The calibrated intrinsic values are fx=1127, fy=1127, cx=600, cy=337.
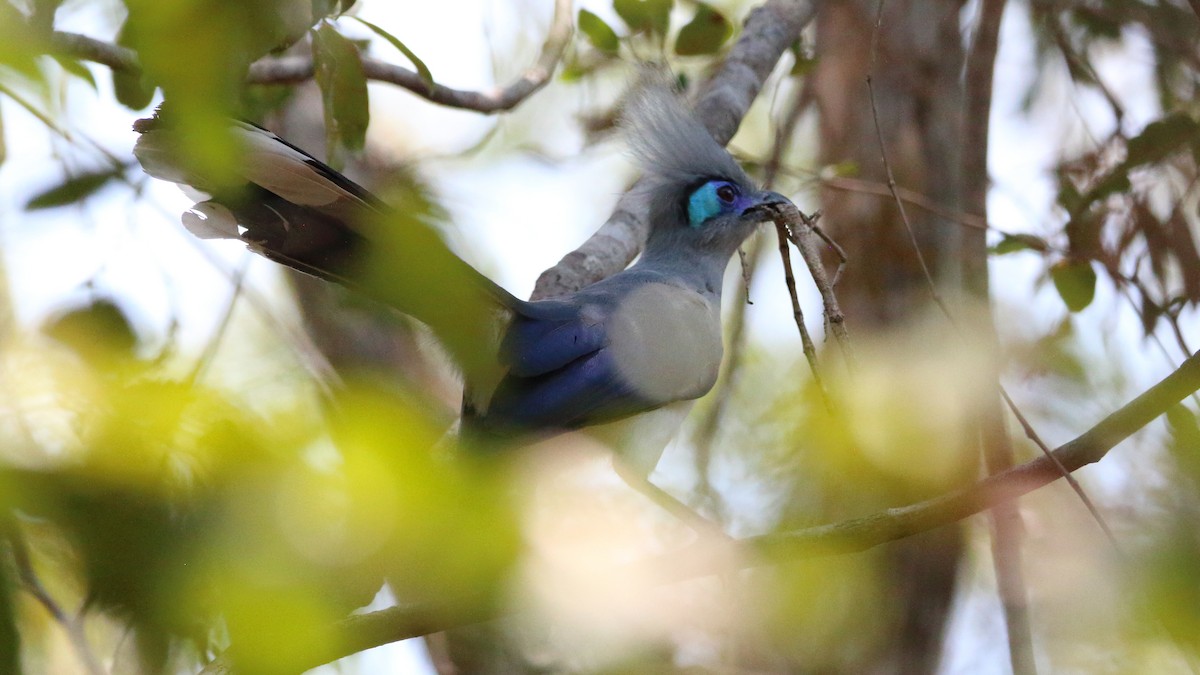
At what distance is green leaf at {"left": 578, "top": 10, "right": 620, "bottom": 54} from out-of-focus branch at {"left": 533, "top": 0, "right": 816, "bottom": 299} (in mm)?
451

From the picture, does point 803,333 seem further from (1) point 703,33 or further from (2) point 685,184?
(1) point 703,33

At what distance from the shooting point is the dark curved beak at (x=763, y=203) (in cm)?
351

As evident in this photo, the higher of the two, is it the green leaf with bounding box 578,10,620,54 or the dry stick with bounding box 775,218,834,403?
the green leaf with bounding box 578,10,620,54

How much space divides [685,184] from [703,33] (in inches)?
20.5

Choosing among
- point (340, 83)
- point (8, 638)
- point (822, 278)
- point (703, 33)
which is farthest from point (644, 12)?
point (8, 638)

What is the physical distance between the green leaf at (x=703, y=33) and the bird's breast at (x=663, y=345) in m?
0.93

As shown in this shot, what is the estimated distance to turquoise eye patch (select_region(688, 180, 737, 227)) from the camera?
3873 mm

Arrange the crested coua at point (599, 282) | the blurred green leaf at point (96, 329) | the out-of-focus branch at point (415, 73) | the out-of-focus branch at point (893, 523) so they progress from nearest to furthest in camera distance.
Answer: the out-of-focus branch at point (893, 523)
the blurred green leaf at point (96, 329)
the crested coua at point (599, 282)
the out-of-focus branch at point (415, 73)

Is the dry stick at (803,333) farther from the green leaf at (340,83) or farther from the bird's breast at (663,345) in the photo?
the green leaf at (340,83)

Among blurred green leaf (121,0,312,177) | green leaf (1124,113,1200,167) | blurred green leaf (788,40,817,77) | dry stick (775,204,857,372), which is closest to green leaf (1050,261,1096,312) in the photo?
green leaf (1124,113,1200,167)

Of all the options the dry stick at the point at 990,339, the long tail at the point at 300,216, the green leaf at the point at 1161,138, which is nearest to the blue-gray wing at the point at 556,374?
the long tail at the point at 300,216

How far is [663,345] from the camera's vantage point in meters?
3.27

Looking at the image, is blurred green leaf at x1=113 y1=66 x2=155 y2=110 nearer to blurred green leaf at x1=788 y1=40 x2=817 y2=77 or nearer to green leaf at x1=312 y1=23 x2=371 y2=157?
green leaf at x1=312 y1=23 x2=371 y2=157

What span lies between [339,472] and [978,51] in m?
4.13
